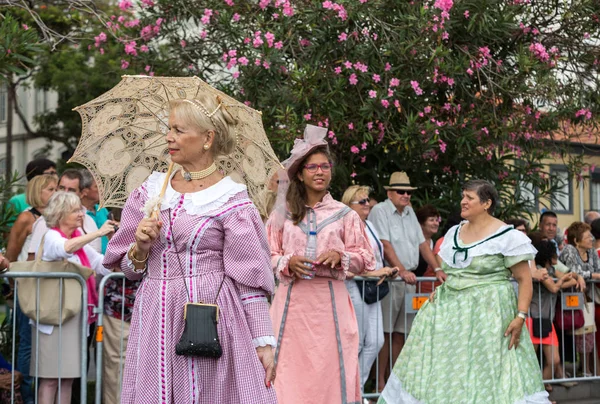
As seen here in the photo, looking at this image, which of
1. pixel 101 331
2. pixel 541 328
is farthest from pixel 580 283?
pixel 101 331

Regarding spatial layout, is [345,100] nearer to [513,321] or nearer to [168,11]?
[168,11]

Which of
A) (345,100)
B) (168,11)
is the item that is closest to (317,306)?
(345,100)

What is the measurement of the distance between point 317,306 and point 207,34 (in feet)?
16.6

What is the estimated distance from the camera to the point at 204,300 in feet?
13.8

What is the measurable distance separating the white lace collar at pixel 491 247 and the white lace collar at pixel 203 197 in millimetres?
3494

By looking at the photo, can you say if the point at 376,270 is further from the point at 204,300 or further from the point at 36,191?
the point at 204,300

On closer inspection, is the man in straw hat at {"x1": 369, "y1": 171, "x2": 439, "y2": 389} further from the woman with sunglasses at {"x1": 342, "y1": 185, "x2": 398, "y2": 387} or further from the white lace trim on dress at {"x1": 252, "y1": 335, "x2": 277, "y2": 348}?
the white lace trim on dress at {"x1": 252, "y1": 335, "x2": 277, "y2": 348}

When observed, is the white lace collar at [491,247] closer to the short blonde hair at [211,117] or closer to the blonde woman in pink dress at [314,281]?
the blonde woman in pink dress at [314,281]

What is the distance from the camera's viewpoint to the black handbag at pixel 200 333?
4086mm

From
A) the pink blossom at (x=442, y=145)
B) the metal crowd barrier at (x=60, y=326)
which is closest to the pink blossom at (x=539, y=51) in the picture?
the pink blossom at (x=442, y=145)

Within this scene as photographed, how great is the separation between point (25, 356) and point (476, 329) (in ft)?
10.9

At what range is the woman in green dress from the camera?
7277 mm

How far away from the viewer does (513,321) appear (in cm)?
730

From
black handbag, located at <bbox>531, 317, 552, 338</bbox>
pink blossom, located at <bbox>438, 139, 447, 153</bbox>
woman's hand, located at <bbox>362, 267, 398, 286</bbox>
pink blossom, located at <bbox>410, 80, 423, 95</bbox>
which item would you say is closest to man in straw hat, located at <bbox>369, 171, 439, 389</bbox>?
woman's hand, located at <bbox>362, 267, 398, 286</bbox>
